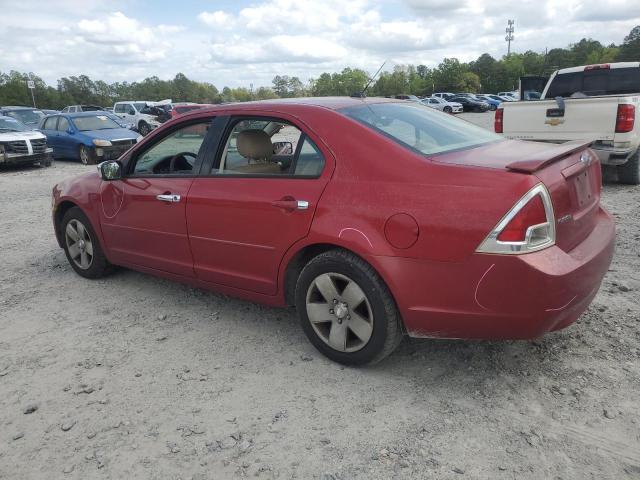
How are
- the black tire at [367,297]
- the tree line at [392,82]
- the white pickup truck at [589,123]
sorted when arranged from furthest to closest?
1. the tree line at [392,82]
2. the white pickup truck at [589,123]
3. the black tire at [367,297]

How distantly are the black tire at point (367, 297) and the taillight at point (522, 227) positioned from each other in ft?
2.05

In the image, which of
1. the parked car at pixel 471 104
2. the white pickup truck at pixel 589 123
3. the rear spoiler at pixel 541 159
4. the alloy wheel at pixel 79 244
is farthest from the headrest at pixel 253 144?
the parked car at pixel 471 104

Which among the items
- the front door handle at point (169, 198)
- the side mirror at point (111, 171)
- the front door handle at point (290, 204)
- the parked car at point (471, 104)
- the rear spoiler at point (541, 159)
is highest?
the rear spoiler at point (541, 159)

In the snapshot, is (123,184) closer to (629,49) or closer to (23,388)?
(23,388)

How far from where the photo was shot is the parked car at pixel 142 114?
26.5 m

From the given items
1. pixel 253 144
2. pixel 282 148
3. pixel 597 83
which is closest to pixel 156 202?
pixel 253 144

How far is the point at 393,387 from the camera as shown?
304cm

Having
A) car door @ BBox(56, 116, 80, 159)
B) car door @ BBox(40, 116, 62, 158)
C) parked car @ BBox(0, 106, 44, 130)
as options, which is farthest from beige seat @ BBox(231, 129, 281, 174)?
parked car @ BBox(0, 106, 44, 130)

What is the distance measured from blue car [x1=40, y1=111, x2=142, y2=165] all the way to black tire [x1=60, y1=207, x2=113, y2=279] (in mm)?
10532

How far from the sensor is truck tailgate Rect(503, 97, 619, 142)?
7312 mm

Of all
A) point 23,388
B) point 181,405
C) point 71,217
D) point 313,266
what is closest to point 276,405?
point 181,405

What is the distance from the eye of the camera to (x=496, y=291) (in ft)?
8.58

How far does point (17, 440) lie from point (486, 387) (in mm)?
2538

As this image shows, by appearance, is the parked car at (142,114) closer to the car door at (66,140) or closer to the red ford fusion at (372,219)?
the car door at (66,140)
